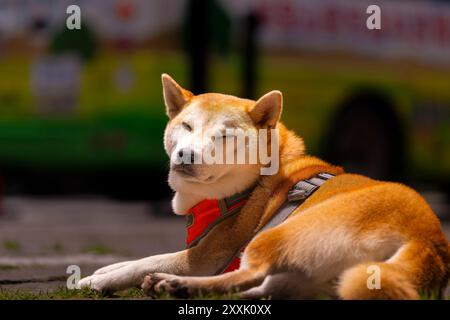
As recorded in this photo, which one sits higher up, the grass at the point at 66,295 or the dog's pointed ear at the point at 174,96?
the dog's pointed ear at the point at 174,96

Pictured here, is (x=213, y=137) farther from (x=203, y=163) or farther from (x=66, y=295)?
(x=66, y=295)

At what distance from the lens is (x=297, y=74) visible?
38.6 ft

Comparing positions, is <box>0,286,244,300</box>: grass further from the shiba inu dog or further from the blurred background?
the blurred background

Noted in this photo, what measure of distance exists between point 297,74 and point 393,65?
3.82 ft

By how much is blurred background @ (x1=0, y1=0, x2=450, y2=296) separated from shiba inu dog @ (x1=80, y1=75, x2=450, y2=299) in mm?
5202

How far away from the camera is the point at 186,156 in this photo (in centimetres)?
476

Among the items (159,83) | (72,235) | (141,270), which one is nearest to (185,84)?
(159,83)

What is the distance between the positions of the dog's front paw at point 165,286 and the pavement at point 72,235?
1169mm

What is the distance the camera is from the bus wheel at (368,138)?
12188mm

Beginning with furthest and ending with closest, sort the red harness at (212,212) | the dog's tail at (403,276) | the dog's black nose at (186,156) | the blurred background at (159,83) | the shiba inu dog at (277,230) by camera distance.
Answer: the blurred background at (159,83), the red harness at (212,212), the dog's black nose at (186,156), the shiba inu dog at (277,230), the dog's tail at (403,276)

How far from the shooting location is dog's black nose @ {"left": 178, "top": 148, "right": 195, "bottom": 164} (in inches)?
187

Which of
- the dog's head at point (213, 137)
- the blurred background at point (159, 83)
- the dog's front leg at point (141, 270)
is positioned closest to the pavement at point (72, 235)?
the blurred background at point (159, 83)

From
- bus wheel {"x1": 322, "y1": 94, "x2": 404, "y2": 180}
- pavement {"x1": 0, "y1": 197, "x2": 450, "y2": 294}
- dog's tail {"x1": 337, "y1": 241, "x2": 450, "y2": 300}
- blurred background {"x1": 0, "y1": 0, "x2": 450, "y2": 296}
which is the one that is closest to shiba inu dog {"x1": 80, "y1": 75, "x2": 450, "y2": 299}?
dog's tail {"x1": 337, "y1": 241, "x2": 450, "y2": 300}

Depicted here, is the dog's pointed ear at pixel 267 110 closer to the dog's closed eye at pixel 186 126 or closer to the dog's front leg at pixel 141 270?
the dog's closed eye at pixel 186 126
